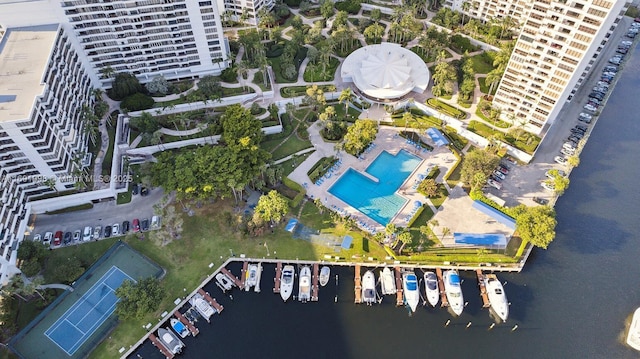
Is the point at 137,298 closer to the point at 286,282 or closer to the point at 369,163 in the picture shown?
the point at 286,282

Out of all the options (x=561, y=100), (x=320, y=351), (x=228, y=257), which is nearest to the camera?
(x=320, y=351)

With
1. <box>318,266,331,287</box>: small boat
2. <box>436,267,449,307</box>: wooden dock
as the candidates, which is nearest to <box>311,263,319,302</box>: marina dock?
<box>318,266,331,287</box>: small boat

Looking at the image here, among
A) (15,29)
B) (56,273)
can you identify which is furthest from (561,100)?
(15,29)

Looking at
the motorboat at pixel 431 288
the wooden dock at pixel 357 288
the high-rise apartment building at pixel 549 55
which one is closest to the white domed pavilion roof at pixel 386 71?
the high-rise apartment building at pixel 549 55

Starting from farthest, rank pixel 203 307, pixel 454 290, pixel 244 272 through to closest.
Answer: pixel 244 272 < pixel 454 290 < pixel 203 307

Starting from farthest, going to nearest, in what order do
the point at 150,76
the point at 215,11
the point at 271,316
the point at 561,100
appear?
the point at 150,76 → the point at 215,11 → the point at 561,100 → the point at 271,316

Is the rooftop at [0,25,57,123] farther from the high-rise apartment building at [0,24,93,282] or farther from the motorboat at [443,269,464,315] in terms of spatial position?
the motorboat at [443,269,464,315]

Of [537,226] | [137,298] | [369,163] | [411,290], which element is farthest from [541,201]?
[137,298]

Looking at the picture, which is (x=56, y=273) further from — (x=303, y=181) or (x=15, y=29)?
(x=15, y=29)
